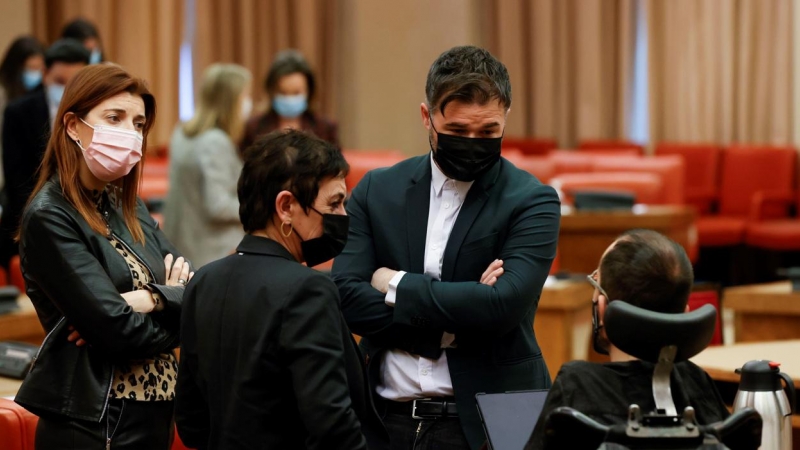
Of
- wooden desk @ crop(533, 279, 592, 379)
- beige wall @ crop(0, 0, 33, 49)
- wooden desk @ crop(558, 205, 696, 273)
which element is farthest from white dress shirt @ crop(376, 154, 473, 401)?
beige wall @ crop(0, 0, 33, 49)

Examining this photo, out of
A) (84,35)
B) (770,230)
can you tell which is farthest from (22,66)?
(770,230)

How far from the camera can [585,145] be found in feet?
36.1

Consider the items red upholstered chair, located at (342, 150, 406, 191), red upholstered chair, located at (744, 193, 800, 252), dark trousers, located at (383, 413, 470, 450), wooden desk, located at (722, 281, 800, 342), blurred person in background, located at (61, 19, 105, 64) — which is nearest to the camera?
dark trousers, located at (383, 413, 470, 450)

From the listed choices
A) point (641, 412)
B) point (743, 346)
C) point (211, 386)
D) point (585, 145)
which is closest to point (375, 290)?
point (211, 386)

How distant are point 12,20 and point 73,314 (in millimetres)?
7644

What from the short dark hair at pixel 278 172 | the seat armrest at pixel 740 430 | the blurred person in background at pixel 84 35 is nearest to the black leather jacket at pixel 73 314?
the short dark hair at pixel 278 172

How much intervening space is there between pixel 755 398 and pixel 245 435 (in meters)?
1.11

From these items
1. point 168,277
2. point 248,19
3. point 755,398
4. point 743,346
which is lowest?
point 743,346

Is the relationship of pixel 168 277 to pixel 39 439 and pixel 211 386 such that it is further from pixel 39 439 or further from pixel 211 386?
pixel 211 386

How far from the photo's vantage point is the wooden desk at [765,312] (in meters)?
4.45

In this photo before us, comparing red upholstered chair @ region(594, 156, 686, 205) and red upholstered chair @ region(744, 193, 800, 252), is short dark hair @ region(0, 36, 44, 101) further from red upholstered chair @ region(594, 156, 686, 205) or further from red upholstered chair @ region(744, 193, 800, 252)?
red upholstered chair @ region(744, 193, 800, 252)

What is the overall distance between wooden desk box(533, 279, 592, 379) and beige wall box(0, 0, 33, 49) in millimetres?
6149

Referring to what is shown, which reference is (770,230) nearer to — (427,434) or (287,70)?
(287,70)

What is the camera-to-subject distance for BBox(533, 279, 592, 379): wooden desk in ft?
15.7
